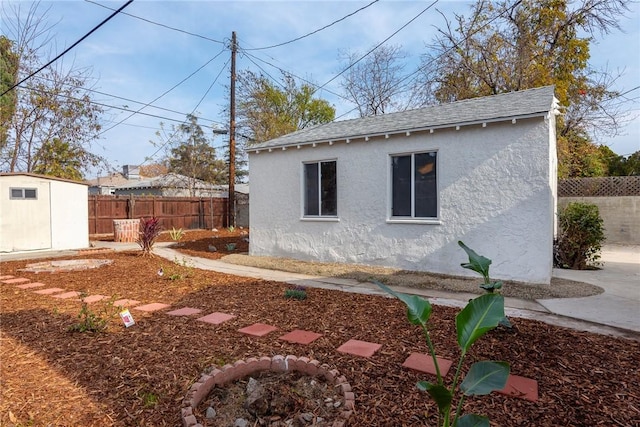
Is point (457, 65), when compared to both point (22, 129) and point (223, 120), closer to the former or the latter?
point (223, 120)

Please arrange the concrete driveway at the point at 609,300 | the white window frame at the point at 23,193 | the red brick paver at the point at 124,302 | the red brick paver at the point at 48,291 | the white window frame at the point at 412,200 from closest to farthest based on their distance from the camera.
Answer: the concrete driveway at the point at 609,300 → the red brick paver at the point at 124,302 → the red brick paver at the point at 48,291 → the white window frame at the point at 412,200 → the white window frame at the point at 23,193

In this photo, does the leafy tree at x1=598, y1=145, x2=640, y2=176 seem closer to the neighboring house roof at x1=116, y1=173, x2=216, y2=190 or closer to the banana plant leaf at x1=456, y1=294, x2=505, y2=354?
the banana plant leaf at x1=456, y1=294, x2=505, y2=354

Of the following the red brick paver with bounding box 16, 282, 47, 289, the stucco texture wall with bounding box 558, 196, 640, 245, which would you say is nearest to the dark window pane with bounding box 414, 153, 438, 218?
the red brick paver with bounding box 16, 282, 47, 289

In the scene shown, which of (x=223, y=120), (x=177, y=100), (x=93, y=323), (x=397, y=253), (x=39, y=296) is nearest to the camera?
(x=93, y=323)

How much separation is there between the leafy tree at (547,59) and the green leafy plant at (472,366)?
51.8ft

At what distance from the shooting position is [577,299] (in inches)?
198

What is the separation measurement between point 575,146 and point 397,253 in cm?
1429

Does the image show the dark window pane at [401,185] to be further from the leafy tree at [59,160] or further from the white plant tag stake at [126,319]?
the leafy tree at [59,160]

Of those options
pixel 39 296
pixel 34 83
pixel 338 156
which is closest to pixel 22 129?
pixel 34 83

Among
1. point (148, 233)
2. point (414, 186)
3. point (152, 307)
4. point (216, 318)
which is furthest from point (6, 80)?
point (414, 186)

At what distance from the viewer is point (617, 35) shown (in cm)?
1311

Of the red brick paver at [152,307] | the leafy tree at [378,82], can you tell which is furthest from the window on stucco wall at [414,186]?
the leafy tree at [378,82]

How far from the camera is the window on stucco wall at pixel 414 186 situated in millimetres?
6840

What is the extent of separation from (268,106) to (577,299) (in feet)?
77.4
